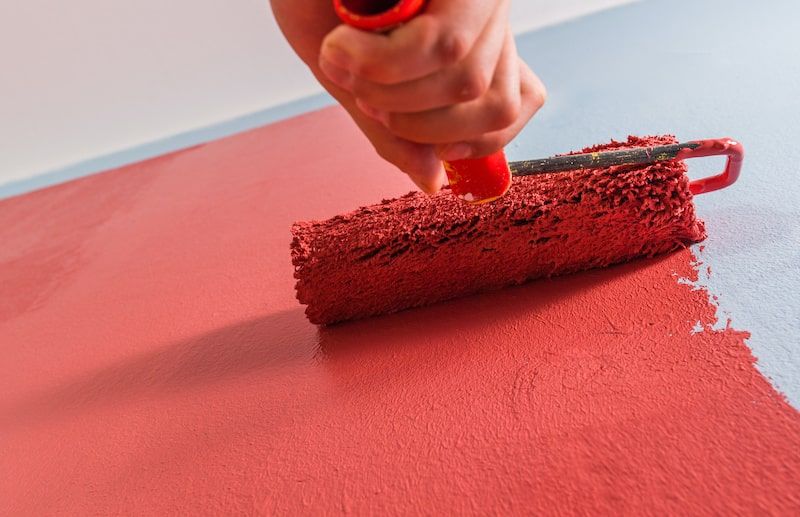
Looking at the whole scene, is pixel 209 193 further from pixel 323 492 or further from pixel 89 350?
pixel 323 492

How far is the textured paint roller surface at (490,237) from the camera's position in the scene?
124 cm

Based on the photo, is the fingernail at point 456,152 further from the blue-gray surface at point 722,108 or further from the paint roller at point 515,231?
the blue-gray surface at point 722,108

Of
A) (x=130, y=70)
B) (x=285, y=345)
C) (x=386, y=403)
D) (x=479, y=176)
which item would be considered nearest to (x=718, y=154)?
(x=479, y=176)

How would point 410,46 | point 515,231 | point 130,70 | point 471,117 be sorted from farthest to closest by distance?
point 130,70, point 515,231, point 471,117, point 410,46

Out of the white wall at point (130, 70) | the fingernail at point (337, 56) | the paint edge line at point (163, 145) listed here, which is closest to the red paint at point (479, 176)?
the fingernail at point (337, 56)

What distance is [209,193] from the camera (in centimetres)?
262

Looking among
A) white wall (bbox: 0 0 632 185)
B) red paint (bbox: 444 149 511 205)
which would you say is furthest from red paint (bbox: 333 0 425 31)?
white wall (bbox: 0 0 632 185)

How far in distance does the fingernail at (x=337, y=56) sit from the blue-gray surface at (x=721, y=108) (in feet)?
2.48

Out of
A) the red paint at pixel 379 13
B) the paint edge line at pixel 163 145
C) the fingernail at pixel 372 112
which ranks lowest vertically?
the paint edge line at pixel 163 145

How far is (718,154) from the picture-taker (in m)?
1.26

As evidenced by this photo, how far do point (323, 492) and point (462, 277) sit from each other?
0.52 meters

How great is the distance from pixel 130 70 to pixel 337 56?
147 inches

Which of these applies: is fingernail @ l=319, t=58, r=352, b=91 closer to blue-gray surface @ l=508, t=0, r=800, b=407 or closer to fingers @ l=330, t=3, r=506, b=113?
fingers @ l=330, t=3, r=506, b=113

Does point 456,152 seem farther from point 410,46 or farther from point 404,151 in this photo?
point 410,46
